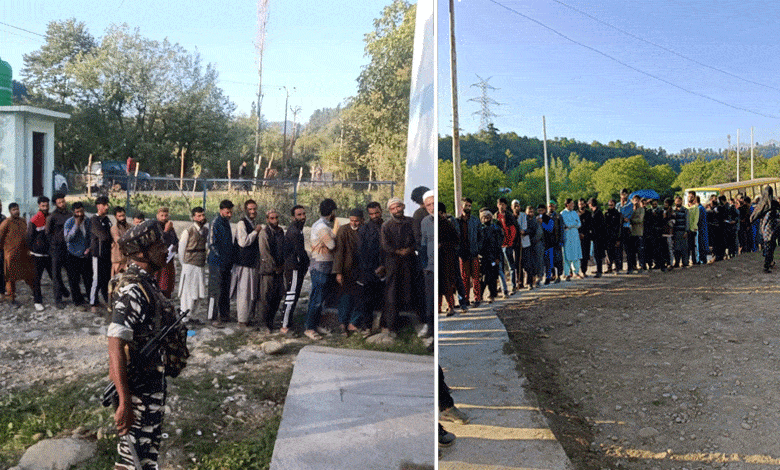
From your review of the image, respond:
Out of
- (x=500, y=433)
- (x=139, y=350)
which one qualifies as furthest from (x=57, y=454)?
(x=500, y=433)

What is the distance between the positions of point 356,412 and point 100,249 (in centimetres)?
121

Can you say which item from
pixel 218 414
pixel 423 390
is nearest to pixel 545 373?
pixel 423 390

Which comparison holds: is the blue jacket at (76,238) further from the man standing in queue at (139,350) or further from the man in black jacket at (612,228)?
the man in black jacket at (612,228)

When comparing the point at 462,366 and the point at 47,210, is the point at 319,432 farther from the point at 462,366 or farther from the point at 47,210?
the point at 462,366

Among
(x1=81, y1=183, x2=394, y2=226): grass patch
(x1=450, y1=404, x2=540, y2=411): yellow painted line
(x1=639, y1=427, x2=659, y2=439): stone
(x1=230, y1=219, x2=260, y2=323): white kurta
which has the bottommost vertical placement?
(x1=639, y1=427, x2=659, y2=439): stone

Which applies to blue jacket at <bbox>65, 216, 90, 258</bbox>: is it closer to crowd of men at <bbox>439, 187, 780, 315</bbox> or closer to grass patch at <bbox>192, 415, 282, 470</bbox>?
grass patch at <bbox>192, 415, 282, 470</bbox>

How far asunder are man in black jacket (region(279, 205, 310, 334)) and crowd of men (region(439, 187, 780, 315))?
155 centimetres

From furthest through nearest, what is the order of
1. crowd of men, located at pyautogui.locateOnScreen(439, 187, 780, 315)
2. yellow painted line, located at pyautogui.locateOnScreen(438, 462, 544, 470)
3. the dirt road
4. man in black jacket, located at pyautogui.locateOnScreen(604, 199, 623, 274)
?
1. man in black jacket, located at pyautogui.locateOnScreen(604, 199, 623, 274)
2. crowd of men, located at pyautogui.locateOnScreen(439, 187, 780, 315)
3. the dirt road
4. yellow painted line, located at pyautogui.locateOnScreen(438, 462, 544, 470)

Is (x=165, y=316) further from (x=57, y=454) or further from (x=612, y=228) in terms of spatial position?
(x=612, y=228)

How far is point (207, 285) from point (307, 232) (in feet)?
1.49

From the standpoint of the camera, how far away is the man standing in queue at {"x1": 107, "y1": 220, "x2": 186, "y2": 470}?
2.03 metres

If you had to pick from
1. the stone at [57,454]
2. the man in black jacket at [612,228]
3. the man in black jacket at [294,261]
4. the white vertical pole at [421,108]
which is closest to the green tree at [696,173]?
the man in black jacket at [612,228]

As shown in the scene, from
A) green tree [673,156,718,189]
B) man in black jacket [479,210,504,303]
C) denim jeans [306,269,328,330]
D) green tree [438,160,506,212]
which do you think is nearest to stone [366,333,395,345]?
denim jeans [306,269,328,330]

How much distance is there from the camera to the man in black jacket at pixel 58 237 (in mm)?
2404
